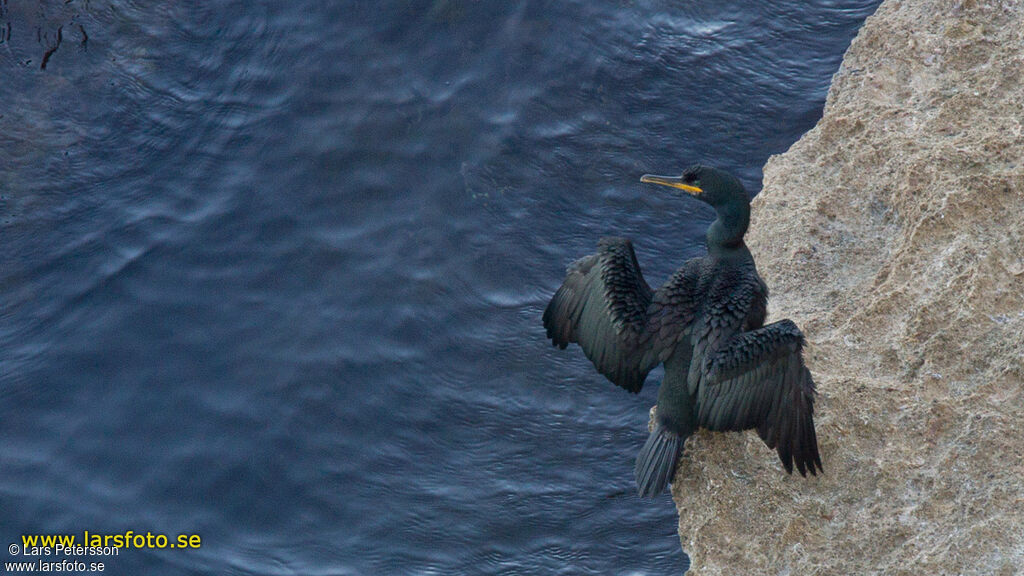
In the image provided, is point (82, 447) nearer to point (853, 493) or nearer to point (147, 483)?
point (147, 483)

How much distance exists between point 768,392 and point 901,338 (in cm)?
85

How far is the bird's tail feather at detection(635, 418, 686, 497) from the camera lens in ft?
17.5

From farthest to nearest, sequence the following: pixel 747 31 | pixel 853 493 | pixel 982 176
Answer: pixel 747 31, pixel 982 176, pixel 853 493

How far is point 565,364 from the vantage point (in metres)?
7.16

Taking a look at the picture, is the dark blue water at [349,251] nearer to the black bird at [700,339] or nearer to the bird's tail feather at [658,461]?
the bird's tail feather at [658,461]

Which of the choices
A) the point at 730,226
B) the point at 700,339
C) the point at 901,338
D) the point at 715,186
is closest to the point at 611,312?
the point at 700,339

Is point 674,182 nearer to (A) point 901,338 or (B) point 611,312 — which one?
(B) point 611,312

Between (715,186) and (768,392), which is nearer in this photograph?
(768,392)

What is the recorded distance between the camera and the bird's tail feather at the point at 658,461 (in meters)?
5.34

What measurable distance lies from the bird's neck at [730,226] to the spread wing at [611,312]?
46cm

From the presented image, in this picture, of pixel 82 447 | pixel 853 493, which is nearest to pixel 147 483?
pixel 82 447

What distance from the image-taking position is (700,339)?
5465mm

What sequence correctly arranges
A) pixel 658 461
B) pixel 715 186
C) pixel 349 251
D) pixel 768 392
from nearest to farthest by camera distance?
pixel 768 392, pixel 658 461, pixel 715 186, pixel 349 251

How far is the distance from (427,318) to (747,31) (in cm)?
404
